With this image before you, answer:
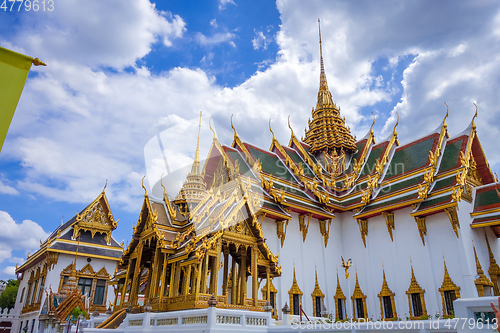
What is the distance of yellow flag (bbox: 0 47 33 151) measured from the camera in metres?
2.77

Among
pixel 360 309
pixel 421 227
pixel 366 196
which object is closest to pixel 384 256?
pixel 421 227

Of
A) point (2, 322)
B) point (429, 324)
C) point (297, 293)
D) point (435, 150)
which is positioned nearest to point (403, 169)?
point (435, 150)

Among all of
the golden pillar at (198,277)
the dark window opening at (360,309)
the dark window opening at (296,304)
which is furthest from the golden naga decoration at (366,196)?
the golden pillar at (198,277)

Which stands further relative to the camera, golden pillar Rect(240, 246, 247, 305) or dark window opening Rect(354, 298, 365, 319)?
dark window opening Rect(354, 298, 365, 319)

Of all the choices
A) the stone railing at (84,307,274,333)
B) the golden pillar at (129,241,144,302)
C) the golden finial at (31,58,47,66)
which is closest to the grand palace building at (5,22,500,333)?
the golden pillar at (129,241,144,302)

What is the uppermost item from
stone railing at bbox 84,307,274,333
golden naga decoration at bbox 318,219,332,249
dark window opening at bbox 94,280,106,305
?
golden naga decoration at bbox 318,219,332,249

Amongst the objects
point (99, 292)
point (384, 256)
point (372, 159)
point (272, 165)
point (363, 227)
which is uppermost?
point (372, 159)

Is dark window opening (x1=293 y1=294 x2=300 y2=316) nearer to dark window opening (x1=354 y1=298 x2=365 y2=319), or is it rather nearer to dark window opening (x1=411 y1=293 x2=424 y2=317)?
dark window opening (x1=354 y1=298 x2=365 y2=319)

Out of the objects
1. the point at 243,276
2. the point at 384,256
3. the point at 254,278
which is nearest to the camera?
the point at 254,278

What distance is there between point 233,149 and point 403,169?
8711 millimetres

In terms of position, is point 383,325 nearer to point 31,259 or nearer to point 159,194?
point 159,194

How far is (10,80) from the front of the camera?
2.89 metres

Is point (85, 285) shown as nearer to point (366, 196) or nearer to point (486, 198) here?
point (366, 196)

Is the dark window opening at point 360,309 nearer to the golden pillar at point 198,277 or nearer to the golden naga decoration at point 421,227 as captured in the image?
the golden naga decoration at point 421,227
